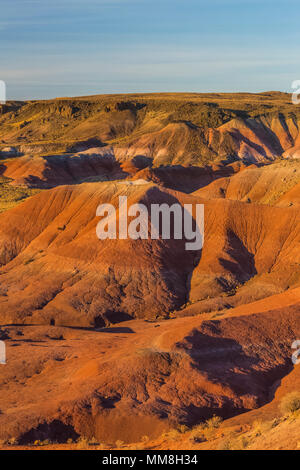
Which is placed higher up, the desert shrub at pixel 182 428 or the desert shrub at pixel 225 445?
the desert shrub at pixel 225 445

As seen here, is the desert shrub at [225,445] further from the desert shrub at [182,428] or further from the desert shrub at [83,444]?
the desert shrub at [83,444]

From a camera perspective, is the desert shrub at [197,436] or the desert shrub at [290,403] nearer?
the desert shrub at [197,436]

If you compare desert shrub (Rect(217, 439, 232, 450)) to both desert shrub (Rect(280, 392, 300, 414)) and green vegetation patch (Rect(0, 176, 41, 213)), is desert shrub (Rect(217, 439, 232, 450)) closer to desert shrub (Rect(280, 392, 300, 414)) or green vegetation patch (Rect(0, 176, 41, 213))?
desert shrub (Rect(280, 392, 300, 414))

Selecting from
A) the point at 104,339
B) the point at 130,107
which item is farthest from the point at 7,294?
the point at 130,107

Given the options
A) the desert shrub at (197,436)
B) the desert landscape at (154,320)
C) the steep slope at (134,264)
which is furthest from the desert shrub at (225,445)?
the steep slope at (134,264)

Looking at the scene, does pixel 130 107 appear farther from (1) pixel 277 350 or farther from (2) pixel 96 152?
(1) pixel 277 350

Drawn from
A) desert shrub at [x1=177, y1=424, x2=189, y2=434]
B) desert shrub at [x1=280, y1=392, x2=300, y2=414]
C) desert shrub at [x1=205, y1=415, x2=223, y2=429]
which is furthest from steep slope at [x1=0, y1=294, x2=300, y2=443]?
desert shrub at [x1=280, y1=392, x2=300, y2=414]

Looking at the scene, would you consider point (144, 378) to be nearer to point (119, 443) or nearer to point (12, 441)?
point (119, 443)

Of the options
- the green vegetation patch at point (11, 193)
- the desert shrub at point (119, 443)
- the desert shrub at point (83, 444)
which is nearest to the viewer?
the desert shrub at point (83, 444)
